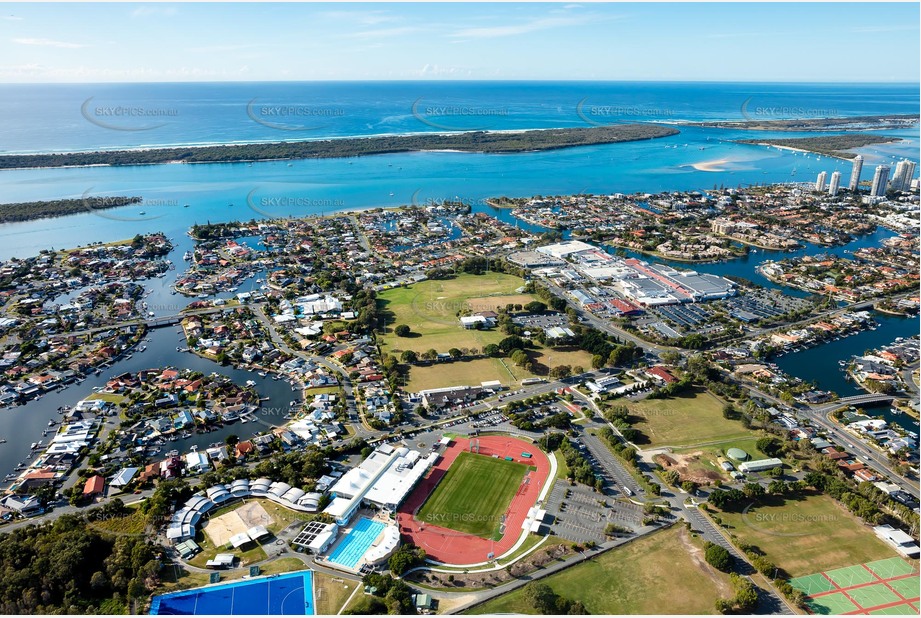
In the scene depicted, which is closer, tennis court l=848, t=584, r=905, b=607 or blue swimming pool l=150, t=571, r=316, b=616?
blue swimming pool l=150, t=571, r=316, b=616

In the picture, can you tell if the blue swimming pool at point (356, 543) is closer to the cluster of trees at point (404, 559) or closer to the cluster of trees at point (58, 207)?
the cluster of trees at point (404, 559)

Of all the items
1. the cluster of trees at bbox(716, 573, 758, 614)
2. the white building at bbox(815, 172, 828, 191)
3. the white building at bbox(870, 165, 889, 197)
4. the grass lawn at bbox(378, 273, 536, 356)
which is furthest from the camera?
the white building at bbox(815, 172, 828, 191)

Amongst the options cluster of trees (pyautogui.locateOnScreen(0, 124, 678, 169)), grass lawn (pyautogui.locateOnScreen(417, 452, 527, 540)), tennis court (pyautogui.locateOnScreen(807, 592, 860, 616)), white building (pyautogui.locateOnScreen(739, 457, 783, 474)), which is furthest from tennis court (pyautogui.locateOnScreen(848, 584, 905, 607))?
cluster of trees (pyautogui.locateOnScreen(0, 124, 678, 169))

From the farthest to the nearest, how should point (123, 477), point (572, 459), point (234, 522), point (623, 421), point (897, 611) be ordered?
1. point (623, 421)
2. point (572, 459)
3. point (123, 477)
4. point (234, 522)
5. point (897, 611)

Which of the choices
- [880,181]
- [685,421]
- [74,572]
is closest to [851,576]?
[685,421]

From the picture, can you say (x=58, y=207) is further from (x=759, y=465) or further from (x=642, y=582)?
(x=759, y=465)

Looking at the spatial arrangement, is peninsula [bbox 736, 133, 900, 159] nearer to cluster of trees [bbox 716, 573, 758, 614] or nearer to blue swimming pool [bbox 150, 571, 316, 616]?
cluster of trees [bbox 716, 573, 758, 614]

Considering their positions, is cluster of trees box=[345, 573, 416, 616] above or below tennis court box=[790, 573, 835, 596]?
above
